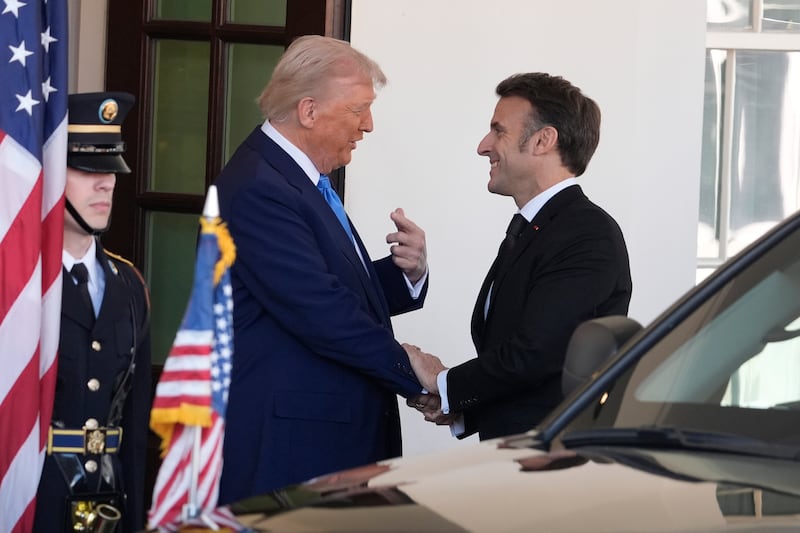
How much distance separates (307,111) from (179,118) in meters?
1.92

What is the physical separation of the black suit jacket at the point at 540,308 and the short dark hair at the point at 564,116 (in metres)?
0.14

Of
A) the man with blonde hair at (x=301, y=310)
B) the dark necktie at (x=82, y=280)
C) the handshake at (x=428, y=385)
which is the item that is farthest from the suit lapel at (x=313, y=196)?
the dark necktie at (x=82, y=280)

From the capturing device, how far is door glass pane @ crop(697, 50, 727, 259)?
7758 mm

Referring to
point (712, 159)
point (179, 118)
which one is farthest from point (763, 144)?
point (179, 118)

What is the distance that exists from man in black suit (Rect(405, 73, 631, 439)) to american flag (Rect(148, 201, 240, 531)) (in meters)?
1.52

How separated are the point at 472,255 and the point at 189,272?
3.80 ft

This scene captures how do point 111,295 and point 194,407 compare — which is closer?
point 194,407

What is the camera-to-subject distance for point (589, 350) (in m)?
2.78

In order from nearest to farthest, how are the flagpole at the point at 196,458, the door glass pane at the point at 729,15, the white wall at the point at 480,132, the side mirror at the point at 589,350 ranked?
the flagpole at the point at 196,458
the side mirror at the point at 589,350
the white wall at the point at 480,132
the door glass pane at the point at 729,15

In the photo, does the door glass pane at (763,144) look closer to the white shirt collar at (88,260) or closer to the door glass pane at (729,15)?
the door glass pane at (729,15)

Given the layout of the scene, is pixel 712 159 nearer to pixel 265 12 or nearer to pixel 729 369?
pixel 265 12

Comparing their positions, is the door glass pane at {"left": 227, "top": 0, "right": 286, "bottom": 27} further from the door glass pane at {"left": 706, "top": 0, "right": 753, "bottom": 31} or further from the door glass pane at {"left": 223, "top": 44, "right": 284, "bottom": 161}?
the door glass pane at {"left": 706, "top": 0, "right": 753, "bottom": 31}

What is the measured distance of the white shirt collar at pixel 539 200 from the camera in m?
4.23

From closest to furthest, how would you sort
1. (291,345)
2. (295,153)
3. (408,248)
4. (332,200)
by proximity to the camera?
(291,345)
(295,153)
(332,200)
(408,248)
